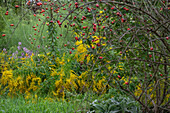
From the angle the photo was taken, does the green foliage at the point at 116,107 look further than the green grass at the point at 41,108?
No

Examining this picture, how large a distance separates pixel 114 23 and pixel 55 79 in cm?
151

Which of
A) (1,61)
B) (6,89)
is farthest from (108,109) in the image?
(1,61)

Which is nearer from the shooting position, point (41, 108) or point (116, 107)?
point (116, 107)

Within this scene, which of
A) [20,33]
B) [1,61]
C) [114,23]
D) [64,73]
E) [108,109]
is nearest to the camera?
A: [108,109]

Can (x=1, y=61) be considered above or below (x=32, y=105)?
above

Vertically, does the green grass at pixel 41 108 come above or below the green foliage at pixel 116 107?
below

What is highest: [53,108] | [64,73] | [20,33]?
[20,33]

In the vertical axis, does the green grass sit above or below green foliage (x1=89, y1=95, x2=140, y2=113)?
below

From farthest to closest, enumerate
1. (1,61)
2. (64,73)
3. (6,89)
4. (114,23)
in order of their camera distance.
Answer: (1,61), (6,89), (64,73), (114,23)

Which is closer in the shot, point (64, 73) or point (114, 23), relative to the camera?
point (114, 23)

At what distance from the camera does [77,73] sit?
3957mm

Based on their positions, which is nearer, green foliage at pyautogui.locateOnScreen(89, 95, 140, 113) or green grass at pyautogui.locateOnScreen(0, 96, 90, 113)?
green foliage at pyautogui.locateOnScreen(89, 95, 140, 113)

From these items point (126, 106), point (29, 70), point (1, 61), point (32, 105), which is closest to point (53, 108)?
point (32, 105)

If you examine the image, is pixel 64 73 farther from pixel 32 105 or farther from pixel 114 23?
pixel 114 23
